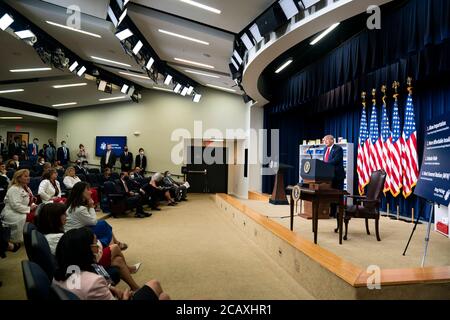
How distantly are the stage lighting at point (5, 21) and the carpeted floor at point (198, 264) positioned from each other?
3601 mm

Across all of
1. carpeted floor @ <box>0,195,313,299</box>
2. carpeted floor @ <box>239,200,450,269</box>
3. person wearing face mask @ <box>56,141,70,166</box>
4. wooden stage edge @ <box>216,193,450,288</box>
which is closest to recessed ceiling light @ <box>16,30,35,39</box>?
carpeted floor @ <box>0,195,313,299</box>

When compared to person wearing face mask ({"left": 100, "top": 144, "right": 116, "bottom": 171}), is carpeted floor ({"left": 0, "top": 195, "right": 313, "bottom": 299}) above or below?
below

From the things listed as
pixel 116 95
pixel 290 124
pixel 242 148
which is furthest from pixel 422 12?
pixel 116 95

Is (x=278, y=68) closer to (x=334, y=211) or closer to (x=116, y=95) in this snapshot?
(x=334, y=211)

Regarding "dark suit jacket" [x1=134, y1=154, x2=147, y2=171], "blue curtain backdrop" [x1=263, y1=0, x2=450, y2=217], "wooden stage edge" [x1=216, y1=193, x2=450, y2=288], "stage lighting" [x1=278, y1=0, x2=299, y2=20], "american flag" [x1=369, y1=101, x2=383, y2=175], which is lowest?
"wooden stage edge" [x1=216, y1=193, x2=450, y2=288]

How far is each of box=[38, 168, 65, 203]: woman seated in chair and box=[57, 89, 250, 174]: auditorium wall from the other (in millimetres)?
6817

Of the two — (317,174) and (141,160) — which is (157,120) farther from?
(317,174)

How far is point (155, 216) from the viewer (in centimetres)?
697

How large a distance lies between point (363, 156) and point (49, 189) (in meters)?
6.38

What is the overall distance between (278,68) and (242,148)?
14.3 feet

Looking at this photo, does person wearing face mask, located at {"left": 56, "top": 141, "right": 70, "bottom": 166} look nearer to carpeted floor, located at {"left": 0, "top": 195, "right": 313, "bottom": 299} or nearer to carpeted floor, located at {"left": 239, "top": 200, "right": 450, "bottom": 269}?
carpeted floor, located at {"left": 0, "top": 195, "right": 313, "bottom": 299}

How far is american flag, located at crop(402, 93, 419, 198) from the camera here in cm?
546

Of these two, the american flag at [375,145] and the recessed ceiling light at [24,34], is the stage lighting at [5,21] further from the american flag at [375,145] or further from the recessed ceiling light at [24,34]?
the american flag at [375,145]

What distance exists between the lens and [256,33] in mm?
4715
